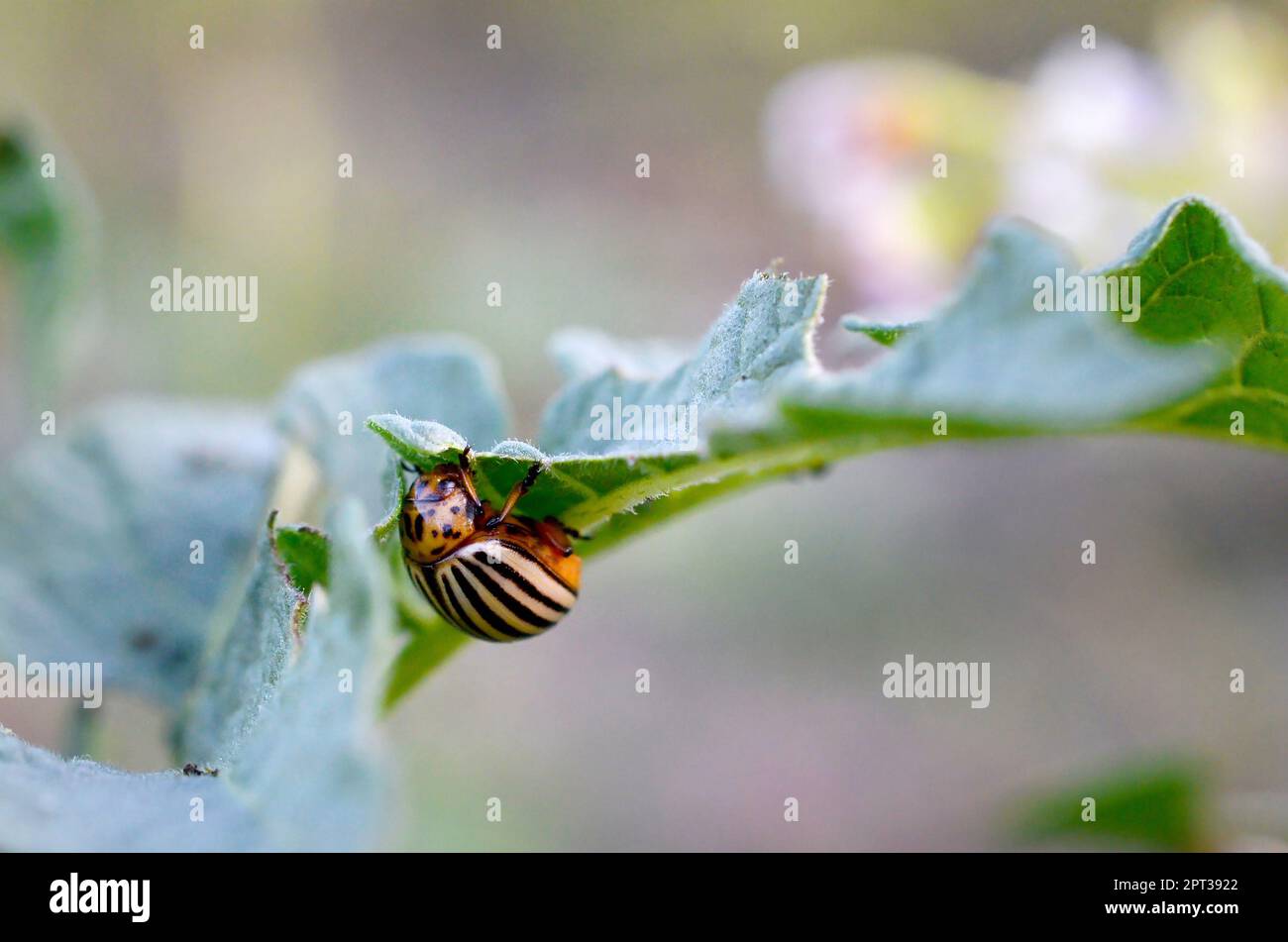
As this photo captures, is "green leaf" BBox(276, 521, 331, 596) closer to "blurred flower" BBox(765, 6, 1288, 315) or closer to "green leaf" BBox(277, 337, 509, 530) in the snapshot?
"green leaf" BBox(277, 337, 509, 530)

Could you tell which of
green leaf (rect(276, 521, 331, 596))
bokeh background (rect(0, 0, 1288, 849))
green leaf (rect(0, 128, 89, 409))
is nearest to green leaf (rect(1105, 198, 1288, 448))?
green leaf (rect(276, 521, 331, 596))

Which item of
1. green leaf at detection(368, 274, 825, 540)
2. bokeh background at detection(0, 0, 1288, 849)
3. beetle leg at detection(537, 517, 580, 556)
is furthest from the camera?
bokeh background at detection(0, 0, 1288, 849)

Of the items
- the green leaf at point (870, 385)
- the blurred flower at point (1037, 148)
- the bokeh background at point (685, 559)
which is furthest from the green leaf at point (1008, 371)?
the bokeh background at point (685, 559)

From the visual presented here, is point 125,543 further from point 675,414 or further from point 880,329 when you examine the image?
point 880,329

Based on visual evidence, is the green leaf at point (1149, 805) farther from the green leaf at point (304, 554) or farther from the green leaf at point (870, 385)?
the green leaf at point (304, 554)

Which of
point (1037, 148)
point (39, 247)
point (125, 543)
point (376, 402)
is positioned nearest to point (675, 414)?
point (376, 402)
